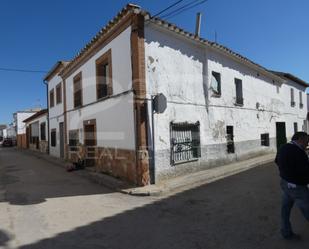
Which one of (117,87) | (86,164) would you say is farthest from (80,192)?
(86,164)

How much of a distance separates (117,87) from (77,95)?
4.80 meters

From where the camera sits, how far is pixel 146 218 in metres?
5.59

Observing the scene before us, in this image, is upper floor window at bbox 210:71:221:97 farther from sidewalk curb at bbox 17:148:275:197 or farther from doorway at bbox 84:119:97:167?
doorway at bbox 84:119:97:167

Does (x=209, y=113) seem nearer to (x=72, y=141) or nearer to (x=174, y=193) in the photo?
(x=174, y=193)

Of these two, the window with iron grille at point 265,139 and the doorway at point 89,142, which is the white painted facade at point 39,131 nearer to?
the doorway at point 89,142

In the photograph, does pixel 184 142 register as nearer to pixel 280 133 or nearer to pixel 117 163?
pixel 117 163

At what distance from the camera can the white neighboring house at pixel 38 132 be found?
74.8 ft

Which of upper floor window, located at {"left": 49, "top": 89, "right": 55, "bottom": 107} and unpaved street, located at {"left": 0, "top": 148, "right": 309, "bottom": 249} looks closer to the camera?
unpaved street, located at {"left": 0, "top": 148, "right": 309, "bottom": 249}

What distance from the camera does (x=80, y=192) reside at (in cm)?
821

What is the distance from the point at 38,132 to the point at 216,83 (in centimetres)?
1943

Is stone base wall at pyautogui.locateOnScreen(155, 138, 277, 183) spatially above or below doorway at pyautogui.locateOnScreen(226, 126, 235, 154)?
below

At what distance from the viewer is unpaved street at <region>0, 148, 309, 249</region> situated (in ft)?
14.4

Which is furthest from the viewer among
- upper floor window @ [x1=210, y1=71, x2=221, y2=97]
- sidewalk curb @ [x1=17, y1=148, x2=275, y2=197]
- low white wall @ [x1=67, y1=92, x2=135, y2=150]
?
upper floor window @ [x1=210, y1=71, x2=221, y2=97]

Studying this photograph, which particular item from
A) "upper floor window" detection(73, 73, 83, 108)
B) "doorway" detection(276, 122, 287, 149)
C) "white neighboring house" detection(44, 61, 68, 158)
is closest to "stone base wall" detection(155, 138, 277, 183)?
"doorway" detection(276, 122, 287, 149)
